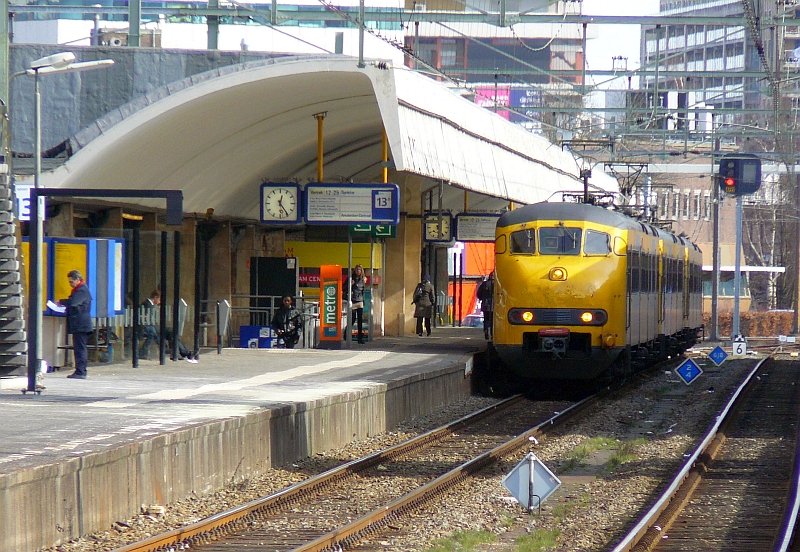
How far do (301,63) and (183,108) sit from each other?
202 cm

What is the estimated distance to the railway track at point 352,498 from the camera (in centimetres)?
913

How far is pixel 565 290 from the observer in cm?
2017

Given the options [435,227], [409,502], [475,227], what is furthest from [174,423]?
[475,227]

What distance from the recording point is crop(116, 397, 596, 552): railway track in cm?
913

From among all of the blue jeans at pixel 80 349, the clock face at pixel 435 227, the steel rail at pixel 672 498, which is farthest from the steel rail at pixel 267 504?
the clock face at pixel 435 227

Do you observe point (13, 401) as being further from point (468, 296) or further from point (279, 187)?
point (468, 296)

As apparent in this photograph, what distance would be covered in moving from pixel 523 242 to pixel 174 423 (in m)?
10.1

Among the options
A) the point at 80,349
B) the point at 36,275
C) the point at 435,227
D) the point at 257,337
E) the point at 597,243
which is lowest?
the point at 257,337

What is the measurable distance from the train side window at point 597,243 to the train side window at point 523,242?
2.79 ft

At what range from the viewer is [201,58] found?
67.6ft

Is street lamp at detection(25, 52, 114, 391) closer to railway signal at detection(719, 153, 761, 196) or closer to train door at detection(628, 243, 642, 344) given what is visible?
train door at detection(628, 243, 642, 344)

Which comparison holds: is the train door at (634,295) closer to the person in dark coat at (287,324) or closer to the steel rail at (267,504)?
the steel rail at (267,504)

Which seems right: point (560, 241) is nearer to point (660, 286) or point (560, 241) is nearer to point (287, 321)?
point (660, 286)

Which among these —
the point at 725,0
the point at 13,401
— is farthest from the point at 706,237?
the point at 13,401
